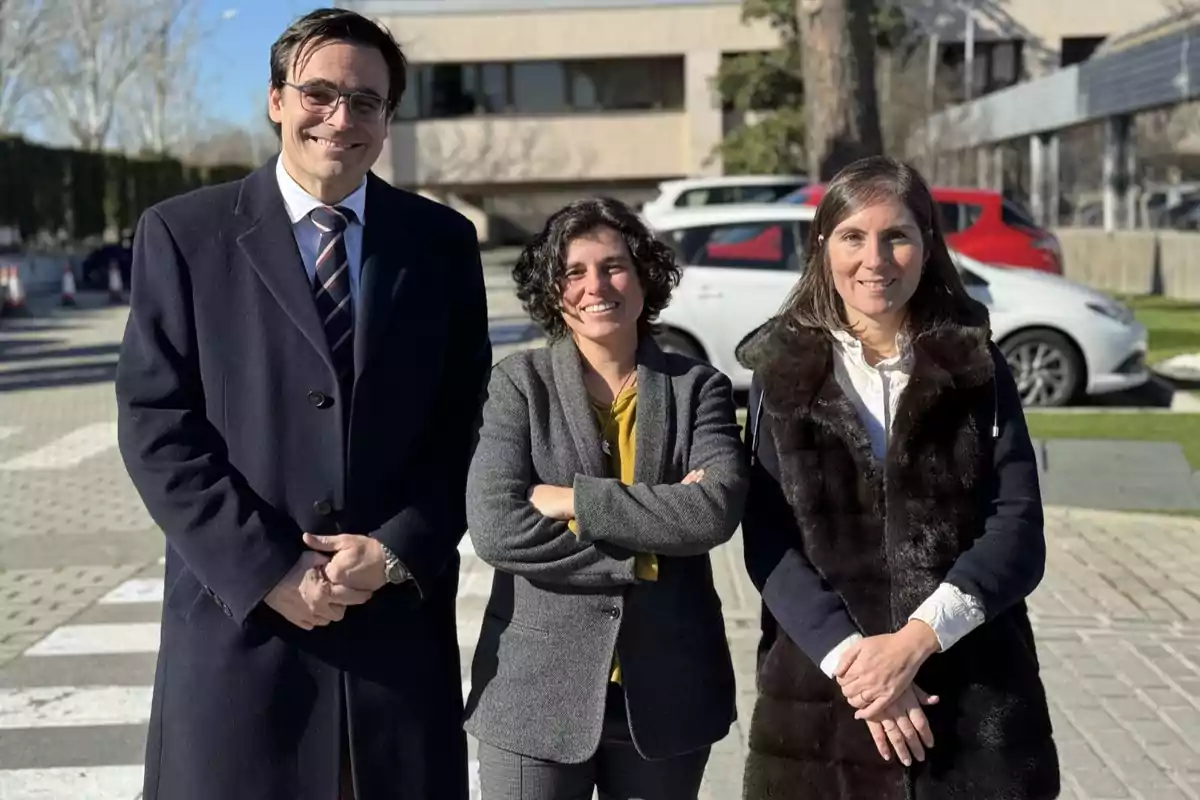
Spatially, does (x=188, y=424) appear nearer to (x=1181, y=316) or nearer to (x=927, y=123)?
(x=1181, y=316)

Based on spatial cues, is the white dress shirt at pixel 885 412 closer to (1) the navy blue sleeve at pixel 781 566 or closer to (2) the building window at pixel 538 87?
(1) the navy blue sleeve at pixel 781 566

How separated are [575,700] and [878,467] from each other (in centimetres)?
75

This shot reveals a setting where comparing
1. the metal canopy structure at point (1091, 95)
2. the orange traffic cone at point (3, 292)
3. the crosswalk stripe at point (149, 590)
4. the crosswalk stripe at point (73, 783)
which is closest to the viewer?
the crosswalk stripe at point (73, 783)

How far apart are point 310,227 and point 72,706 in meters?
3.23

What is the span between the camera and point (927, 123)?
31.3 m

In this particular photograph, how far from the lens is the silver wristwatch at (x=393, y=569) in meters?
2.50

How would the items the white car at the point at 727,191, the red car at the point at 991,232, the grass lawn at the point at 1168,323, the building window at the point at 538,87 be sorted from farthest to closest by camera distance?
the building window at the point at 538,87 → the white car at the point at 727,191 → the grass lawn at the point at 1168,323 → the red car at the point at 991,232

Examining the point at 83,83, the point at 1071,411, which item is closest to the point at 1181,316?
the point at 1071,411

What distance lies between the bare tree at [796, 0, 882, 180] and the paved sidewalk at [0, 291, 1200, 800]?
328 inches

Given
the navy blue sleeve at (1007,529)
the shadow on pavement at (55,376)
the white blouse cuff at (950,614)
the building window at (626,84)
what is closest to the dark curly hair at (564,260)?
the navy blue sleeve at (1007,529)

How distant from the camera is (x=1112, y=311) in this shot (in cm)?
1048

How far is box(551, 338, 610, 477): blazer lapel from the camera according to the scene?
8.46ft

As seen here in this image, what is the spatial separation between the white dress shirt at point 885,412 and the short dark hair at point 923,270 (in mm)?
60

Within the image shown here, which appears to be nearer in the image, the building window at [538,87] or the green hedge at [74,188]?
the green hedge at [74,188]
